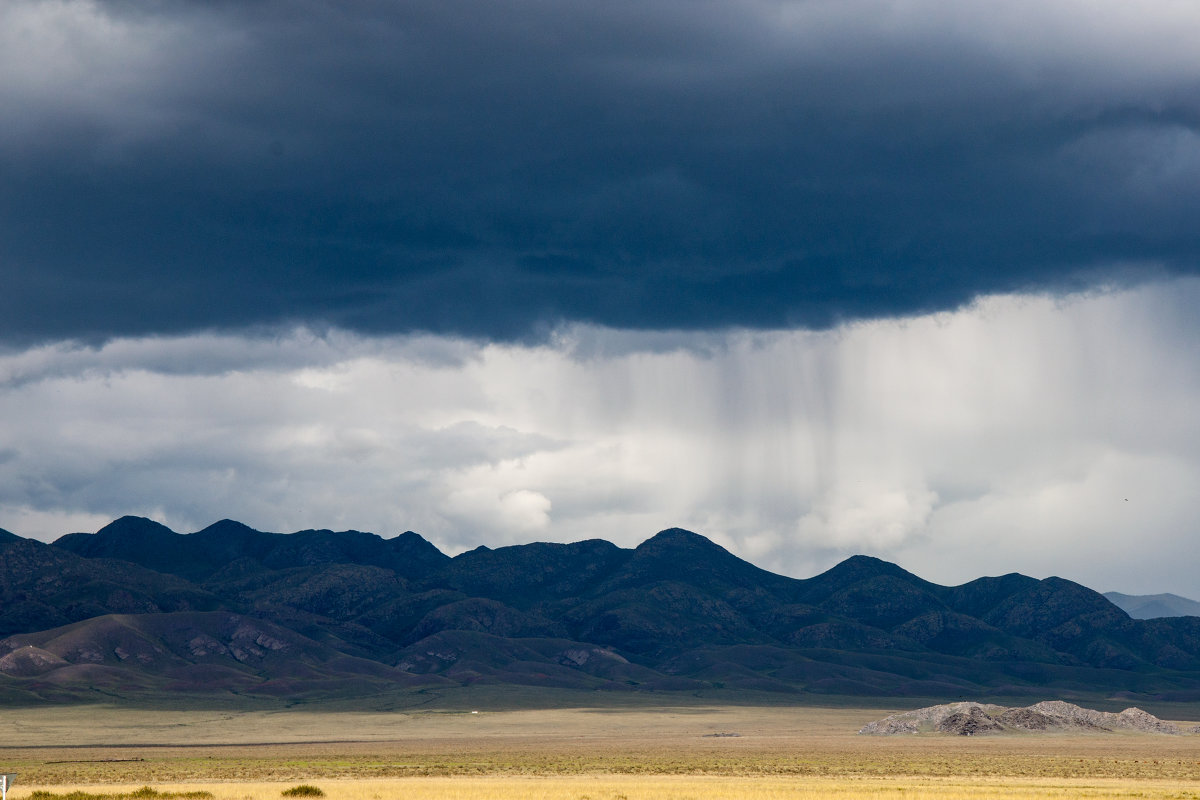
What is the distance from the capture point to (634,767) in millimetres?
119750

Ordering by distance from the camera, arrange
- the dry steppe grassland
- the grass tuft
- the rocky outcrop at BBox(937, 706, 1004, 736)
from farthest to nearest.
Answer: the rocky outcrop at BBox(937, 706, 1004, 736)
the dry steppe grassland
the grass tuft

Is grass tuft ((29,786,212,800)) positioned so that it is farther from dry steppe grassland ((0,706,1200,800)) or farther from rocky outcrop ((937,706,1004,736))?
rocky outcrop ((937,706,1004,736))

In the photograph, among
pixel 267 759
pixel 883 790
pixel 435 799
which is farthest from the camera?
pixel 267 759

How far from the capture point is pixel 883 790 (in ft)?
288

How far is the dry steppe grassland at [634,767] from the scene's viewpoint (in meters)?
87.4

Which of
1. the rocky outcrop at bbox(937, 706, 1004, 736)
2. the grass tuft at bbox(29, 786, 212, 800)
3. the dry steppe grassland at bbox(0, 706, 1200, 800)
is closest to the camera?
the grass tuft at bbox(29, 786, 212, 800)

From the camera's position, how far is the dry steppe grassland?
87375mm

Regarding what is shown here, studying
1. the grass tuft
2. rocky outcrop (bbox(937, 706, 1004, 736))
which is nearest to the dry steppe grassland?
the grass tuft

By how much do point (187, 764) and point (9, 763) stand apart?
19801 mm

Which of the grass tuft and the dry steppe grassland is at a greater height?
the grass tuft

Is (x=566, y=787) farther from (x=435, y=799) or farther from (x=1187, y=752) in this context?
(x=1187, y=752)

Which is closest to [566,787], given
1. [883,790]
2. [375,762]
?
[883,790]

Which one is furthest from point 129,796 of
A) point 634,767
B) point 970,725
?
point 970,725

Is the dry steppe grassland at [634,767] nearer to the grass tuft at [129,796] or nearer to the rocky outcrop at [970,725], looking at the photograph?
the grass tuft at [129,796]
